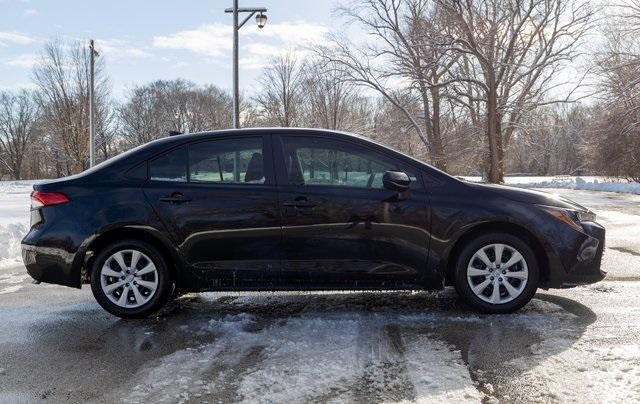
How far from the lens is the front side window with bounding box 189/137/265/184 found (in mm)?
4703

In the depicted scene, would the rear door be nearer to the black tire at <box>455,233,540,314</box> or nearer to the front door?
the front door

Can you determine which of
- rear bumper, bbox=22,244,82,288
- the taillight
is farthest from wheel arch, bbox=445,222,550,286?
the taillight

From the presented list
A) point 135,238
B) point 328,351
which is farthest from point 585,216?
point 135,238

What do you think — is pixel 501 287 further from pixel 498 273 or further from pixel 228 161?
pixel 228 161

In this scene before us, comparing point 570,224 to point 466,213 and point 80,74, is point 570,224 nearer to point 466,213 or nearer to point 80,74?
point 466,213

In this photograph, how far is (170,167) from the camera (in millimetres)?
4754

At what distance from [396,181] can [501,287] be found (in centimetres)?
133

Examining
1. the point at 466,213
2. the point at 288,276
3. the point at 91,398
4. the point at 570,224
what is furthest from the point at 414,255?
the point at 91,398

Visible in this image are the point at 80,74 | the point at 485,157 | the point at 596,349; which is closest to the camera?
the point at 596,349

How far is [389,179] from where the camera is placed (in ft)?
14.8

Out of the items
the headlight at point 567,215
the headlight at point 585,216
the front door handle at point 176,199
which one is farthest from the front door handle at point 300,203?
the headlight at point 585,216

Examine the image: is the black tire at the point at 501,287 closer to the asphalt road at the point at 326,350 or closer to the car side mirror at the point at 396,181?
the asphalt road at the point at 326,350

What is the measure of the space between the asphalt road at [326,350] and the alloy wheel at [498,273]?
0.67ft

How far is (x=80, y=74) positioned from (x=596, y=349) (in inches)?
1816
